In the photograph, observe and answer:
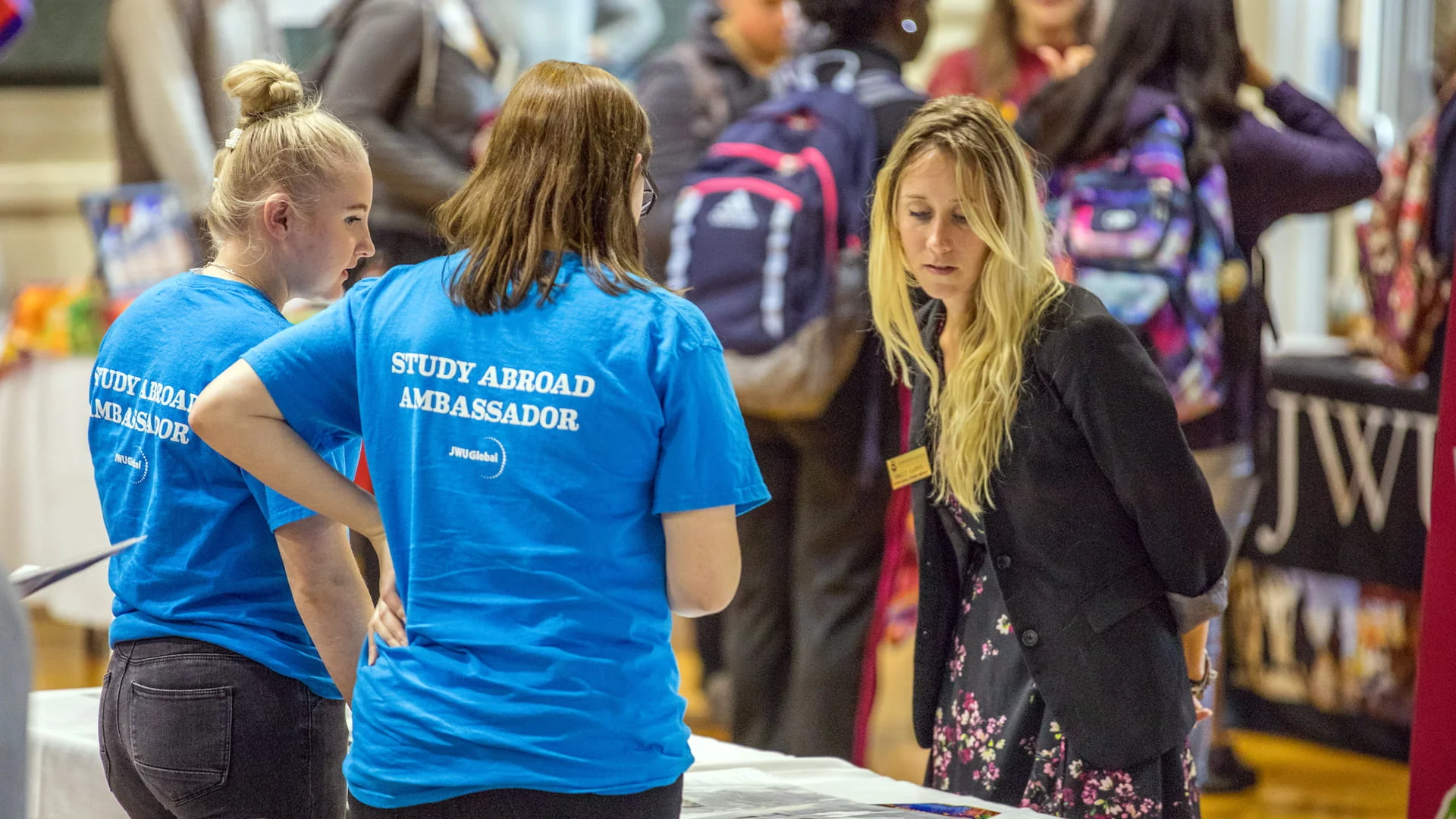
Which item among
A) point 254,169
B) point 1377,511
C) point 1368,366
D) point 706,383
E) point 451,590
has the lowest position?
point 1377,511

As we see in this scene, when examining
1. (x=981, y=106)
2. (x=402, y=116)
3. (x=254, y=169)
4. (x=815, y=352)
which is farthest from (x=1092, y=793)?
(x=402, y=116)

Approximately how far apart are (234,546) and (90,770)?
726mm

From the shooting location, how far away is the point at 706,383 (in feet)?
4.67

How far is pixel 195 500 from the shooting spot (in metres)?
1.65

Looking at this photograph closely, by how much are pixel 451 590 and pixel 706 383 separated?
29cm

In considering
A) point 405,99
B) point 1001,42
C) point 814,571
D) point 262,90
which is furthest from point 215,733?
point 405,99

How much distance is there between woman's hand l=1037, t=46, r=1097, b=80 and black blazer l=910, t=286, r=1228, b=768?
1249 mm

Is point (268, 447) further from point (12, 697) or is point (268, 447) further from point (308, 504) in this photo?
point (12, 697)

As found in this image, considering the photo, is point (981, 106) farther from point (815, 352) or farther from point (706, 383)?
point (815, 352)

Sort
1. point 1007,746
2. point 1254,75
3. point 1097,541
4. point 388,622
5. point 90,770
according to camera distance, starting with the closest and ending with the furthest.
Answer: point 388,622
point 1097,541
point 1007,746
point 90,770
point 1254,75

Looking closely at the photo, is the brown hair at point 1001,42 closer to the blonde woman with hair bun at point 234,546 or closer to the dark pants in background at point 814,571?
the dark pants in background at point 814,571

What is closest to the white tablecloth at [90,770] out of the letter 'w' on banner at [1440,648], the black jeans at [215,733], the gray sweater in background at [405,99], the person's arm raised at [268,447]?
the black jeans at [215,733]

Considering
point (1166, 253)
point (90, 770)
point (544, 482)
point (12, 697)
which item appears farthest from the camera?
point (1166, 253)

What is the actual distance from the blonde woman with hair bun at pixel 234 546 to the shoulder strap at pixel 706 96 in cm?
206
